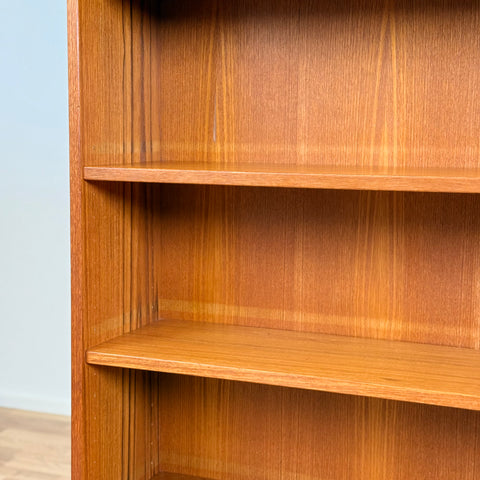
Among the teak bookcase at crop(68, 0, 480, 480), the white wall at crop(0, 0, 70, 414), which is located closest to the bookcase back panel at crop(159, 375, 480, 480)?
the teak bookcase at crop(68, 0, 480, 480)

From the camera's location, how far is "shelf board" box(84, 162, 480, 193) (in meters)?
1.22

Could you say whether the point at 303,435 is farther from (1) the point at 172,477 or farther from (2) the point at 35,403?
(2) the point at 35,403

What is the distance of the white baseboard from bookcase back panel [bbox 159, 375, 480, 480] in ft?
4.95

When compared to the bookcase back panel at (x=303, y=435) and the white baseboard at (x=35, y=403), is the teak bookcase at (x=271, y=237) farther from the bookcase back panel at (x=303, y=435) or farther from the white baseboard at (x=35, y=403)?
the white baseboard at (x=35, y=403)

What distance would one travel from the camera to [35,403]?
10.4 feet

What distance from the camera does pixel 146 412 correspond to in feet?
5.50

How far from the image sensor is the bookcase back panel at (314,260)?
149 centimetres

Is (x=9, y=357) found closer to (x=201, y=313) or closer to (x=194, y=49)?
(x=201, y=313)

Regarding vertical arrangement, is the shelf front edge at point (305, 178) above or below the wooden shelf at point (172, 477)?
above

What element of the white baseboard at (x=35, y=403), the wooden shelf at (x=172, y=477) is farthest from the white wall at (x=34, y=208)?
the wooden shelf at (x=172, y=477)

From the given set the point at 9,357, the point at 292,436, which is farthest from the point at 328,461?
the point at 9,357

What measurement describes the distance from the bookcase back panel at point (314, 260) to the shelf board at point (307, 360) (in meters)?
0.05

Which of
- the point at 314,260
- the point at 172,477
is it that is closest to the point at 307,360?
the point at 314,260

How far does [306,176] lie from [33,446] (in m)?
1.91
